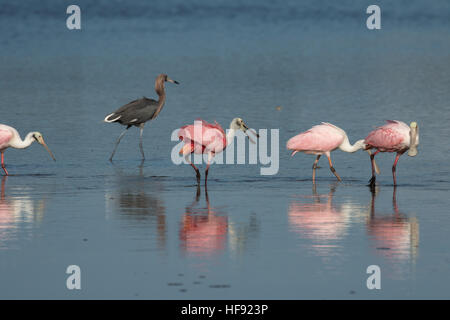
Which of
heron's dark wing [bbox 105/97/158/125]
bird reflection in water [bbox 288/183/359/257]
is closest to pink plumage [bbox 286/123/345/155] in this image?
bird reflection in water [bbox 288/183/359/257]

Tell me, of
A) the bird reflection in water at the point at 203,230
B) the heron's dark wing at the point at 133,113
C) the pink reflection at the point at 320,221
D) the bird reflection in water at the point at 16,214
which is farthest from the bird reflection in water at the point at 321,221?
the heron's dark wing at the point at 133,113

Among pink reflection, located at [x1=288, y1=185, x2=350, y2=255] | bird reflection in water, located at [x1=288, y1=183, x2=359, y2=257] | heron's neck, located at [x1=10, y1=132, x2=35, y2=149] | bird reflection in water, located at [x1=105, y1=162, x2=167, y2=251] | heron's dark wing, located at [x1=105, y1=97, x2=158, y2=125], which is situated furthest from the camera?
heron's dark wing, located at [x1=105, y1=97, x2=158, y2=125]

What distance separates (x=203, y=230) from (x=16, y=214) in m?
2.36

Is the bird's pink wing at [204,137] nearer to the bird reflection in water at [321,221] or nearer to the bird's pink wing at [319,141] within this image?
the bird's pink wing at [319,141]

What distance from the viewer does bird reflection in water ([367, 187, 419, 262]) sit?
10.3 m

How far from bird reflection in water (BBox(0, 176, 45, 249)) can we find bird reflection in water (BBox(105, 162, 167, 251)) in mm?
858

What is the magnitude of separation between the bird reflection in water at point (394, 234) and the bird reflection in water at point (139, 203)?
213 cm

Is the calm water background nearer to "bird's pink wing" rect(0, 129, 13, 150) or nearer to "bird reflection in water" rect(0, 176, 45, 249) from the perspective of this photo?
"bird reflection in water" rect(0, 176, 45, 249)

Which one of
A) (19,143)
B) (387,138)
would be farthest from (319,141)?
(19,143)

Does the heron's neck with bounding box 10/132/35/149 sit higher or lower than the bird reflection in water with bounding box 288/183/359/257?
higher

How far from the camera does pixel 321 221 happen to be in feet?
39.4

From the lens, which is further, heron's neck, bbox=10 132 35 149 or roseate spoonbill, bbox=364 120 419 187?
heron's neck, bbox=10 132 35 149

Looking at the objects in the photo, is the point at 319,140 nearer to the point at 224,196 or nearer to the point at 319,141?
the point at 319,141

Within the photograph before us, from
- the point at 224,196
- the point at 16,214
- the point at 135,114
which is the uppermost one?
the point at 135,114
